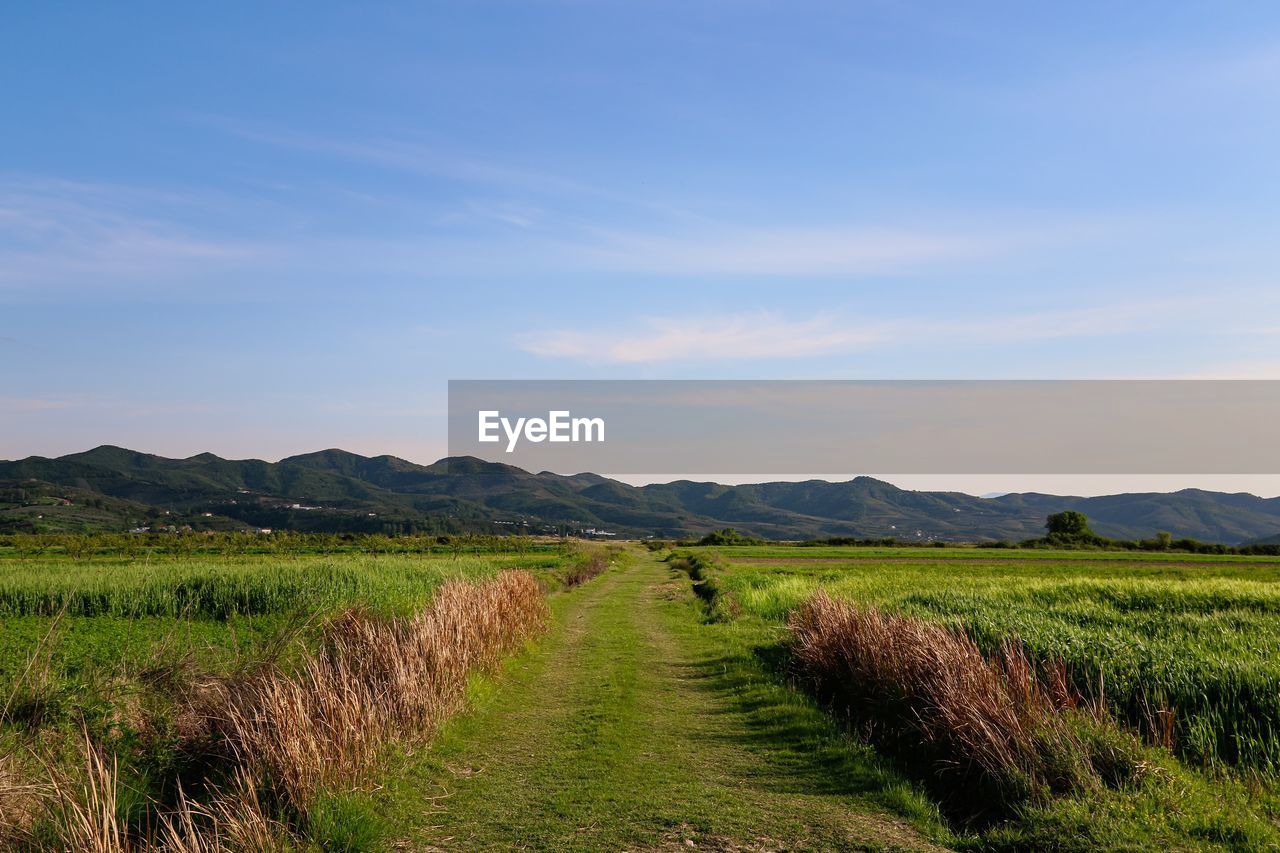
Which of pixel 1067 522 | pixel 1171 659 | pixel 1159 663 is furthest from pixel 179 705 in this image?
pixel 1067 522

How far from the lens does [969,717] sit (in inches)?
345

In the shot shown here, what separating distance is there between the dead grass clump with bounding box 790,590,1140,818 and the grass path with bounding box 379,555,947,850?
0.82m

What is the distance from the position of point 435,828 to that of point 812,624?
10090 millimetres

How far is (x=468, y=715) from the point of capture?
38.4 feet

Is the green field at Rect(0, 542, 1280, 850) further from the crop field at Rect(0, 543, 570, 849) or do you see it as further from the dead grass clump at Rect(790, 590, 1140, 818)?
the dead grass clump at Rect(790, 590, 1140, 818)

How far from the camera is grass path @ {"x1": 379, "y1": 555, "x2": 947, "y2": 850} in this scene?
7.30 m

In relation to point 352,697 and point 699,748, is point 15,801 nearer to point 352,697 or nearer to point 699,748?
point 352,697

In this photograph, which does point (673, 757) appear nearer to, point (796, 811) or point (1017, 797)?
point (796, 811)

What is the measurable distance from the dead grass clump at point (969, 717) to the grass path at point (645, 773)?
0.82 metres

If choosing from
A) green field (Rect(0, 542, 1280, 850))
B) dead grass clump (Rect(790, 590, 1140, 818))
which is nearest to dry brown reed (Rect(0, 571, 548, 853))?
green field (Rect(0, 542, 1280, 850))

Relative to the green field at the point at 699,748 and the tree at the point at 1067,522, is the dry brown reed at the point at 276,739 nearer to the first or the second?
the green field at the point at 699,748

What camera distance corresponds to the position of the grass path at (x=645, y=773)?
7.30 metres

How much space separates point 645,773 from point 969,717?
3.71 m

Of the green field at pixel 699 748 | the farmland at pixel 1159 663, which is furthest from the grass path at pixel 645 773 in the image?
the farmland at pixel 1159 663
